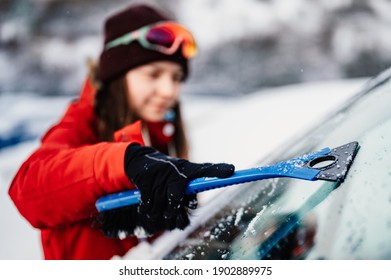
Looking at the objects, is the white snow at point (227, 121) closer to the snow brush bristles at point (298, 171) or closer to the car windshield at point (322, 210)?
the car windshield at point (322, 210)

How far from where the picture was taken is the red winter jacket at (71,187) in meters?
0.91

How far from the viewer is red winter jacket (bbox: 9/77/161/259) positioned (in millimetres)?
914

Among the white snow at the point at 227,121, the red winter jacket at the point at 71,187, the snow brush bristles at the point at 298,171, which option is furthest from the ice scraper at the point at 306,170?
the white snow at the point at 227,121

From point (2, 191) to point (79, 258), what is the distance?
16.7 inches

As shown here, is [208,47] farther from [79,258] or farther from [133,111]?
[79,258]

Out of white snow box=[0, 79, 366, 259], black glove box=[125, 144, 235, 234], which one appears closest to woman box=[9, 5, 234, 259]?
black glove box=[125, 144, 235, 234]

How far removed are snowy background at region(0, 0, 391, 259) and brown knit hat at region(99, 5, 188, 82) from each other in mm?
110

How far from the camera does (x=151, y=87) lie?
130 centimetres

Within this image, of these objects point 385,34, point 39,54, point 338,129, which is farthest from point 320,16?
point 39,54

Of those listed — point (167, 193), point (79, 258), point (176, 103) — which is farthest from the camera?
point (176, 103)

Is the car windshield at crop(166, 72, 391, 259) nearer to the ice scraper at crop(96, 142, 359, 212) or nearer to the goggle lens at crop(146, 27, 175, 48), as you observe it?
the ice scraper at crop(96, 142, 359, 212)

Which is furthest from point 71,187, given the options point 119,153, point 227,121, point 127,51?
point 227,121

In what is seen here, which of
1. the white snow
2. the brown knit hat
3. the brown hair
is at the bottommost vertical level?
the white snow
